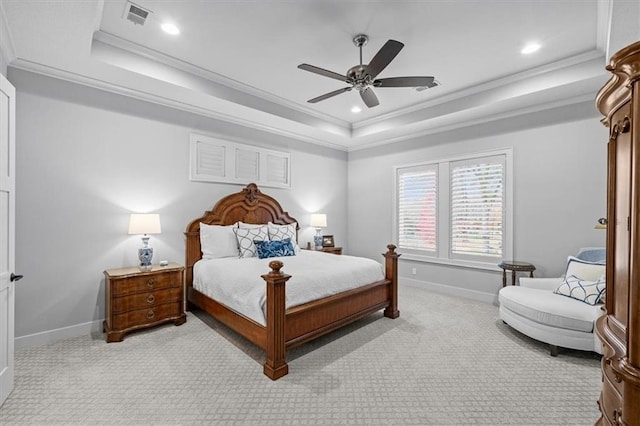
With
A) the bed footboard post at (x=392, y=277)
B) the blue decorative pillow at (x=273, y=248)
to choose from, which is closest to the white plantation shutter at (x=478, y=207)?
the bed footboard post at (x=392, y=277)

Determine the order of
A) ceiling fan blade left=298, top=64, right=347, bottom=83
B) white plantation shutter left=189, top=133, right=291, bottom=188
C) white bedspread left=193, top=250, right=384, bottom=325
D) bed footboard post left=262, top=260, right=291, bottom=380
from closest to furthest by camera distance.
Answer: bed footboard post left=262, top=260, right=291, bottom=380 → ceiling fan blade left=298, top=64, right=347, bottom=83 → white bedspread left=193, top=250, right=384, bottom=325 → white plantation shutter left=189, top=133, right=291, bottom=188

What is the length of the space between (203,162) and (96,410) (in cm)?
316

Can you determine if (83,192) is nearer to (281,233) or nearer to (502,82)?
(281,233)

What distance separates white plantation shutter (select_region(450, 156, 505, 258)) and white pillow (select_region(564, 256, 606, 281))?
3.88ft

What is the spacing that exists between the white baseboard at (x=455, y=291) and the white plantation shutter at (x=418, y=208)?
0.61 m

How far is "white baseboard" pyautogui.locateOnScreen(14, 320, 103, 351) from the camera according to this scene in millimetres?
3018

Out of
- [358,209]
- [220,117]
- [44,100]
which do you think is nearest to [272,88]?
[220,117]

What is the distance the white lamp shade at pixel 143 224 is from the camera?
346 centimetres

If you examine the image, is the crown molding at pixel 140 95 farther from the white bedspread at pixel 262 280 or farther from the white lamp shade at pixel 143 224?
the white bedspread at pixel 262 280

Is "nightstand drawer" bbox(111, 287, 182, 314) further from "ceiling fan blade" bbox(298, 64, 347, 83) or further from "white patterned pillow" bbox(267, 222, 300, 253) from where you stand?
"ceiling fan blade" bbox(298, 64, 347, 83)

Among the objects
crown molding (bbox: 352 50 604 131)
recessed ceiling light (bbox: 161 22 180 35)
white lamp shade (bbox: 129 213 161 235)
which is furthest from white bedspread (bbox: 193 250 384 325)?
crown molding (bbox: 352 50 604 131)

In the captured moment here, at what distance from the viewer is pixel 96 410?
2.09 meters

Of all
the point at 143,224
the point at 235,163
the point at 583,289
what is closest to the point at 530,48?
the point at 583,289

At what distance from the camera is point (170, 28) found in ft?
9.40
